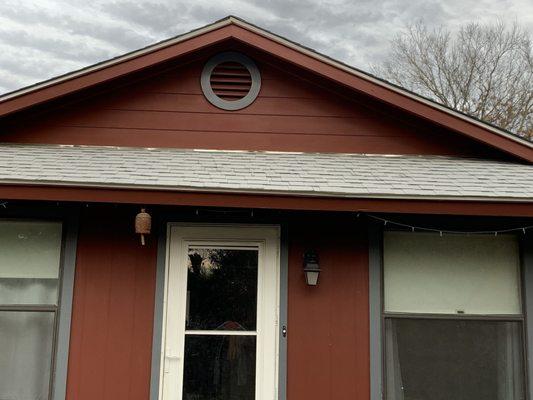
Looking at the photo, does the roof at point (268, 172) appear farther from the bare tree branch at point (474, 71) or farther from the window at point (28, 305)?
the bare tree branch at point (474, 71)

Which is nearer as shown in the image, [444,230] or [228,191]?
[228,191]

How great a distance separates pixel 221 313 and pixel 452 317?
2.12 m

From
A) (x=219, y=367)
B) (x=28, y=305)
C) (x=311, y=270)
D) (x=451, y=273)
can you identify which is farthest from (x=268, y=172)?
(x=28, y=305)

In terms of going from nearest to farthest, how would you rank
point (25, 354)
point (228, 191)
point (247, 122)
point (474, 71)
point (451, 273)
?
1. point (228, 191)
2. point (25, 354)
3. point (451, 273)
4. point (247, 122)
5. point (474, 71)

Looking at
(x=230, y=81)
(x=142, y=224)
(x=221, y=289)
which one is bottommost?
(x=221, y=289)

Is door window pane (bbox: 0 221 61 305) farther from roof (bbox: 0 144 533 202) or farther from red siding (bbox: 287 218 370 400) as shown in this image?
red siding (bbox: 287 218 370 400)

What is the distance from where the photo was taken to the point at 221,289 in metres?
5.03

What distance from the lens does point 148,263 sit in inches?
196

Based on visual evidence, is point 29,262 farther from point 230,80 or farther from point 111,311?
point 230,80

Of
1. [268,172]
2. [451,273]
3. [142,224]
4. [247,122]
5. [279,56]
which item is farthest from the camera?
[247,122]

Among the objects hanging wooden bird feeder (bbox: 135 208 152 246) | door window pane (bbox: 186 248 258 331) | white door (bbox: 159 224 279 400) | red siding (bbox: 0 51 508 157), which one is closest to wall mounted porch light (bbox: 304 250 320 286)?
white door (bbox: 159 224 279 400)

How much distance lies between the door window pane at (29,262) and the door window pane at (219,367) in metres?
1.38

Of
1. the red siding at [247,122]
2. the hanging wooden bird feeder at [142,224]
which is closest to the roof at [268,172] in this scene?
the red siding at [247,122]

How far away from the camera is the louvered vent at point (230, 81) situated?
5828mm
